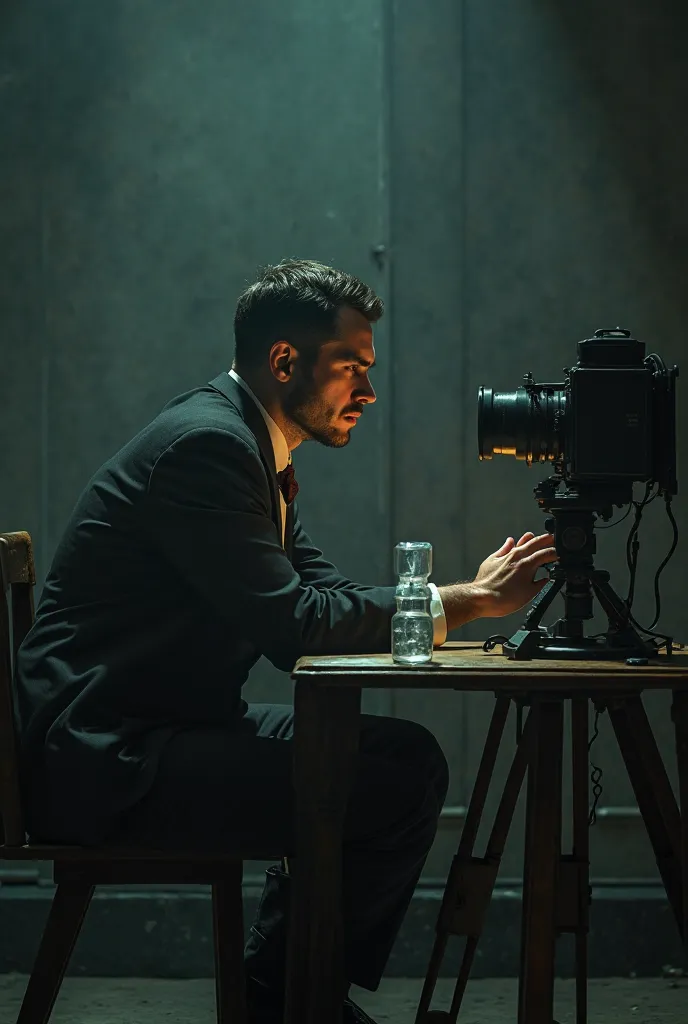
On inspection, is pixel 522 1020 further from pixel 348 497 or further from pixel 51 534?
pixel 51 534

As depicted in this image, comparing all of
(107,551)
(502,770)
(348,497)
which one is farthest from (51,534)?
(502,770)

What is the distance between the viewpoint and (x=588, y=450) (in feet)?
7.03

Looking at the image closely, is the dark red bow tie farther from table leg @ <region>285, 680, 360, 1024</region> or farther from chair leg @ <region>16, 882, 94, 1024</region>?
chair leg @ <region>16, 882, 94, 1024</region>

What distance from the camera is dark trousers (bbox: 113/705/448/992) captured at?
208 centimetres

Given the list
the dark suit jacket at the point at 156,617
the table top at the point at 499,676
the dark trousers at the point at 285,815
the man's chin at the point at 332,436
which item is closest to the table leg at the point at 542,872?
the table top at the point at 499,676

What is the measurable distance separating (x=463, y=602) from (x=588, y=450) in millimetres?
368

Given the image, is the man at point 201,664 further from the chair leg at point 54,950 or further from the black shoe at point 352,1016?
the chair leg at point 54,950

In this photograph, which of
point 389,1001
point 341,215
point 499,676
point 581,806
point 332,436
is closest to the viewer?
point 499,676

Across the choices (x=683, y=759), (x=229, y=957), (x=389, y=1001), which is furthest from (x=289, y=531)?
(x=389, y=1001)

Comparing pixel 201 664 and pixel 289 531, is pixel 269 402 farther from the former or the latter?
pixel 201 664

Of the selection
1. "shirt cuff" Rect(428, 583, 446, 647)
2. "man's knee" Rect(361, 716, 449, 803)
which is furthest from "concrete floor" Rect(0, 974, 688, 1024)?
"shirt cuff" Rect(428, 583, 446, 647)

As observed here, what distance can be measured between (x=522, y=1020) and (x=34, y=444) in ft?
6.95

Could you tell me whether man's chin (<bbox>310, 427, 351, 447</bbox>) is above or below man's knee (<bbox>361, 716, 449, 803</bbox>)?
above

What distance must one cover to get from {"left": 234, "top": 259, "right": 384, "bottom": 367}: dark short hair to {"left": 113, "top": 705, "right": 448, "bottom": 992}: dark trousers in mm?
822
